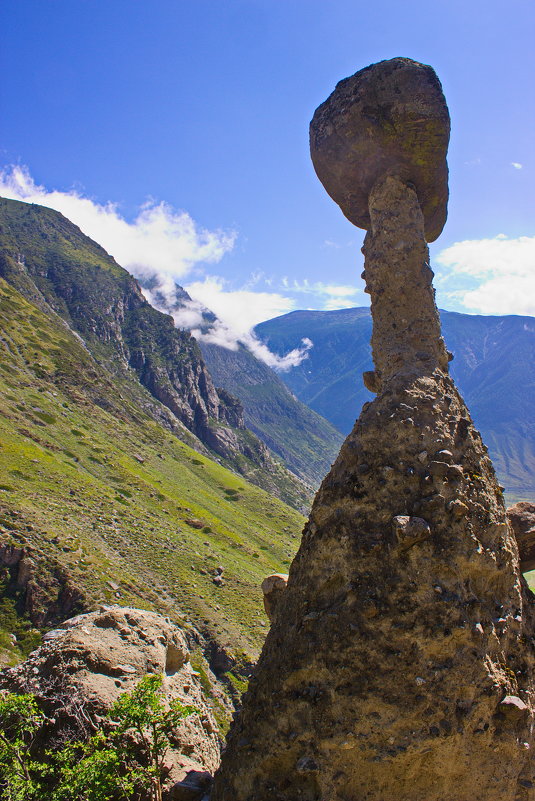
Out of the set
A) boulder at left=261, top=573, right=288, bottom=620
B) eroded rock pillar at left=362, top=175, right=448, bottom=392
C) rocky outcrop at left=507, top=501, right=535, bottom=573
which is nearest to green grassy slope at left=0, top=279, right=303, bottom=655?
boulder at left=261, top=573, right=288, bottom=620

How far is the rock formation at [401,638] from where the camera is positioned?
7.84m

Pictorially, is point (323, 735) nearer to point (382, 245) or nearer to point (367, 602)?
point (367, 602)

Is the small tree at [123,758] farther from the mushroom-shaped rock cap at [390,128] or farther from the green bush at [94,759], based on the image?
the mushroom-shaped rock cap at [390,128]

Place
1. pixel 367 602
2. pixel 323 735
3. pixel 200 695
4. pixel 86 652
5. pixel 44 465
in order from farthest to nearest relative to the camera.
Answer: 1. pixel 44 465
2. pixel 200 695
3. pixel 86 652
4. pixel 367 602
5. pixel 323 735

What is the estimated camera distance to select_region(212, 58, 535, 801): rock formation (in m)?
7.84

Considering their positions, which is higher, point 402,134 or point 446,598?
point 402,134

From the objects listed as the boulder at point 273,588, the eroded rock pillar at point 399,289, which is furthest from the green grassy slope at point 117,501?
the eroded rock pillar at point 399,289

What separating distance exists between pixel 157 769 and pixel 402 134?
17.5 metres

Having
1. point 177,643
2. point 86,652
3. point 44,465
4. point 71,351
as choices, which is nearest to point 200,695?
point 177,643

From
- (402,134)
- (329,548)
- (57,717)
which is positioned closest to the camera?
(329,548)

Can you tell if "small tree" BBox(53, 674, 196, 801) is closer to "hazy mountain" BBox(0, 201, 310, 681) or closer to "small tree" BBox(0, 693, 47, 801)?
"small tree" BBox(0, 693, 47, 801)

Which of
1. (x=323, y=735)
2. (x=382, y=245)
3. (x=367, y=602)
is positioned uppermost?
(x=382, y=245)

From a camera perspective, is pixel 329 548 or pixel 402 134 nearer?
pixel 329 548

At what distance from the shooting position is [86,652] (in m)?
13.9
